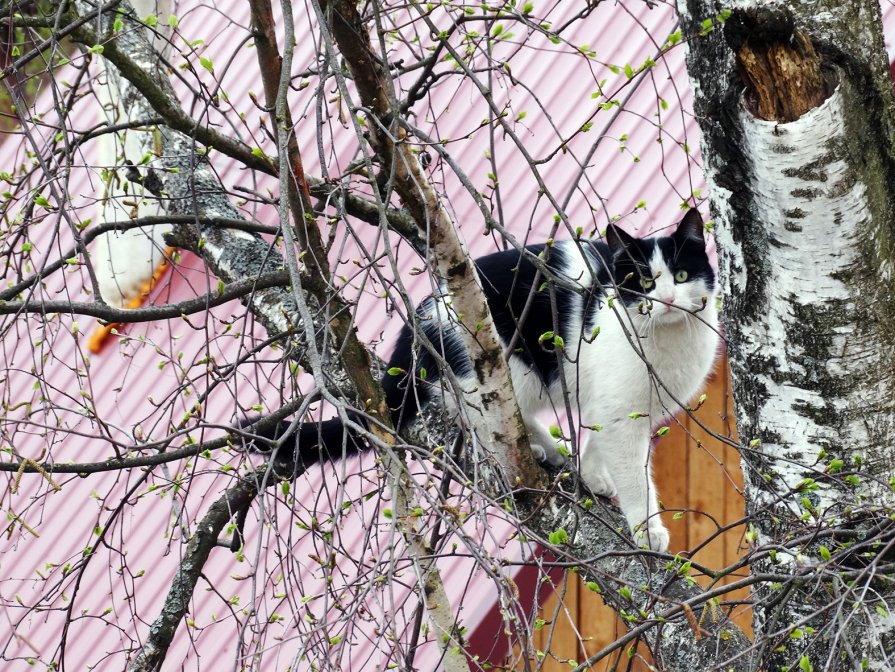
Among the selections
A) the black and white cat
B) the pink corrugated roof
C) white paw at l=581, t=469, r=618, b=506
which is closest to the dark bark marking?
the black and white cat

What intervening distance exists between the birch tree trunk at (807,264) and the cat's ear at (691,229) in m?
0.85

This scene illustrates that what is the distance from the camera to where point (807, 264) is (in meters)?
1.57

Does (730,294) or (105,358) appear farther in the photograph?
(105,358)

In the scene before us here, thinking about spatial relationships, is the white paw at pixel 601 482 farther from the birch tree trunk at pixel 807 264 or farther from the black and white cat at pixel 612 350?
the birch tree trunk at pixel 807 264

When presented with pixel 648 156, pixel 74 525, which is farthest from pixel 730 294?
pixel 74 525

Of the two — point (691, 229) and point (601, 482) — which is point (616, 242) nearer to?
point (691, 229)

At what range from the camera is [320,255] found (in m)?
1.72

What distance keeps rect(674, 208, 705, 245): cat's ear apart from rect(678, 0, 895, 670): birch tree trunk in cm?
85

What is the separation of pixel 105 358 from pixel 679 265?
2.91 meters

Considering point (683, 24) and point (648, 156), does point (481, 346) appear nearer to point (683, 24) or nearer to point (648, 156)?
point (683, 24)

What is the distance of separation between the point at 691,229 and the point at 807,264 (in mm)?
1004

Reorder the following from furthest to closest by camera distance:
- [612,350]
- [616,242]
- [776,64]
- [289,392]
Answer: [289,392] → [612,350] → [616,242] → [776,64]

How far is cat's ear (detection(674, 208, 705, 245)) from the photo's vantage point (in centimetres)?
253

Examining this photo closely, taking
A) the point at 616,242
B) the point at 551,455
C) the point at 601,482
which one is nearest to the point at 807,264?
the point at 616,242
